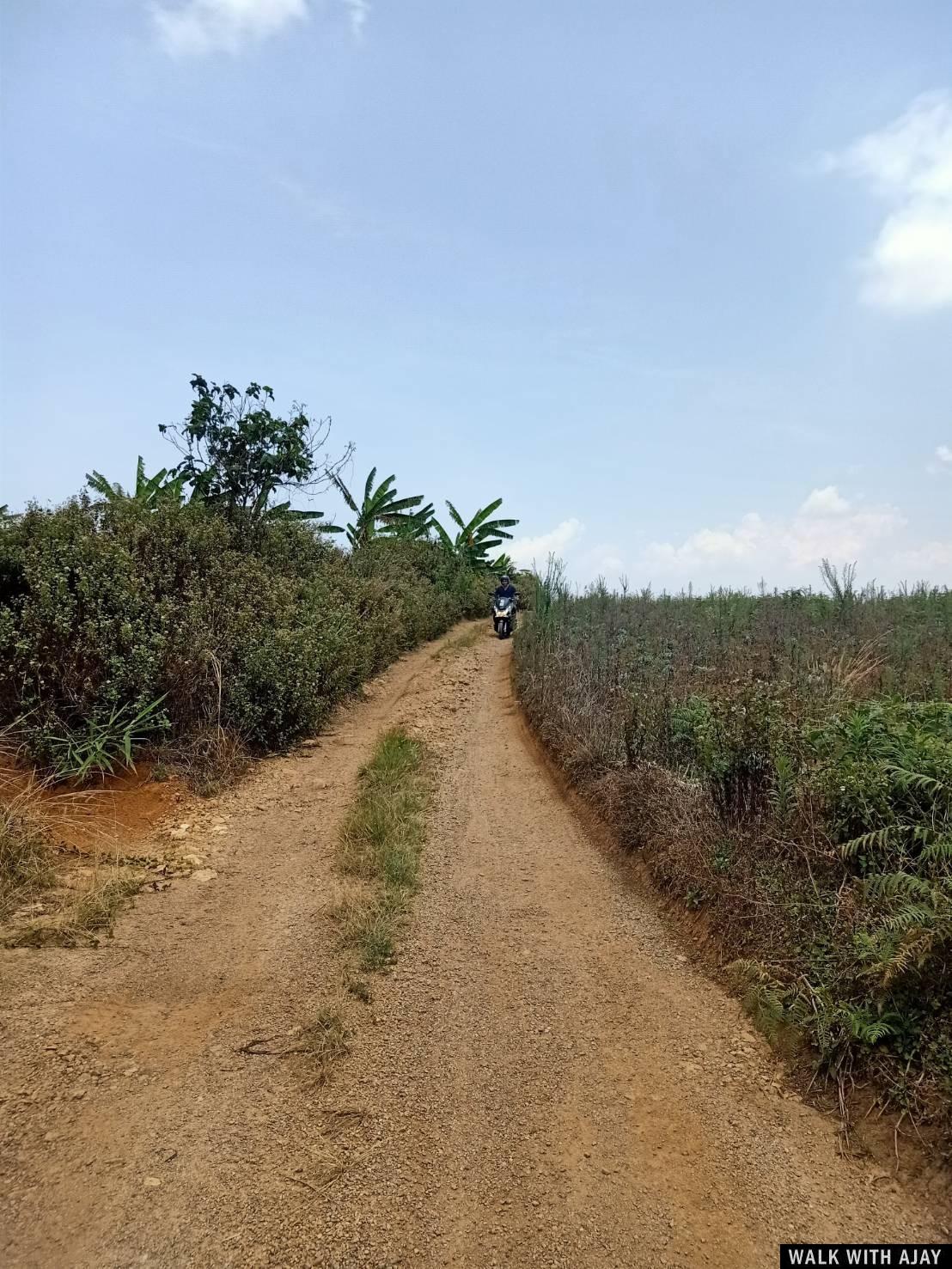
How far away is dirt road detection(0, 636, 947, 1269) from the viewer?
2.57 meters

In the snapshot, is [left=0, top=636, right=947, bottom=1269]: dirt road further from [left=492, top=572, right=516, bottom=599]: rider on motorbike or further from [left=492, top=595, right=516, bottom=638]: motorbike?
[left=492, top=572, right=516, bottom=599]: rider on motorbike

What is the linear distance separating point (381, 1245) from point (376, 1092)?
2.42ft

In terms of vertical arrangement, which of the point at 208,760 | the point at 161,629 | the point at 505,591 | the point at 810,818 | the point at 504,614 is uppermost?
the point at 505,591

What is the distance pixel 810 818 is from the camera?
14.1 ft

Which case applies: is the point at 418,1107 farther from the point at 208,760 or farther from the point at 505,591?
the point at 505,591

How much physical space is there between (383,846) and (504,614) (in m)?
15.6

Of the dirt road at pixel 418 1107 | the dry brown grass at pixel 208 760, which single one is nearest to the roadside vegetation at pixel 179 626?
the dry brown grass at pixel 208 760

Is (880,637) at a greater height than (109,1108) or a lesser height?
greater

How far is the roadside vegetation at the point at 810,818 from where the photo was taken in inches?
124

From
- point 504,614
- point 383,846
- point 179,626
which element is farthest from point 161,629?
point 504,614

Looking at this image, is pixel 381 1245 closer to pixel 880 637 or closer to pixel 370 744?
pixel 370 744

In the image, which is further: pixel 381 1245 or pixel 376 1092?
pixel 376 1092

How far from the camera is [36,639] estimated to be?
7.16 metres

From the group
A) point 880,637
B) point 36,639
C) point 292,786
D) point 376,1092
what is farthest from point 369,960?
point 880,637
